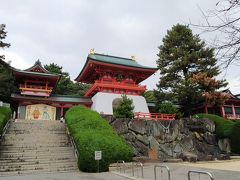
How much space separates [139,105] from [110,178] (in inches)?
771

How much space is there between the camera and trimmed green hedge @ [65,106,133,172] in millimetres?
14484

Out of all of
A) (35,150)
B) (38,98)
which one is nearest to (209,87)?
(38,98)

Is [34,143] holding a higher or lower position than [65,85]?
lower

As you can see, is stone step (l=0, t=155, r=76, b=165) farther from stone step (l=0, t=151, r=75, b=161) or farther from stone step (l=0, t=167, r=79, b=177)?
stone step (l=0, t=167, r=79, b=177)

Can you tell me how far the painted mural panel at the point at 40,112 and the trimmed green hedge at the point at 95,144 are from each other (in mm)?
12270

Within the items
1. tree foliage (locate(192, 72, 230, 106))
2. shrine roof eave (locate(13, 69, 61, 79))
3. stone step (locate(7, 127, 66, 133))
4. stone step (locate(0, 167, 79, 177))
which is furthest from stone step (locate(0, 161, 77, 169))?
tree foliage (locate(192, 72, 230, 106))

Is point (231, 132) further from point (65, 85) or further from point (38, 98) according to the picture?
point (65, 85)

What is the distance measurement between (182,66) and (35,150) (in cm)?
2224

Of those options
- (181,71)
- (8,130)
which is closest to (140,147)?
(8,130)

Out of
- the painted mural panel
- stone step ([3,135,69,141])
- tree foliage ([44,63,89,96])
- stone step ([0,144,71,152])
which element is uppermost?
tree foliage ([44,63,89,96])

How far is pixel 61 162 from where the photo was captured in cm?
1577

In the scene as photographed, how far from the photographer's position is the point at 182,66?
107 feet

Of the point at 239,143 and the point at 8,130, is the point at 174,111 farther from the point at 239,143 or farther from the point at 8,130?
the point at 8,130

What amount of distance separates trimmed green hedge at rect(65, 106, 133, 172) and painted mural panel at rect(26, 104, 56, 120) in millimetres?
12270
